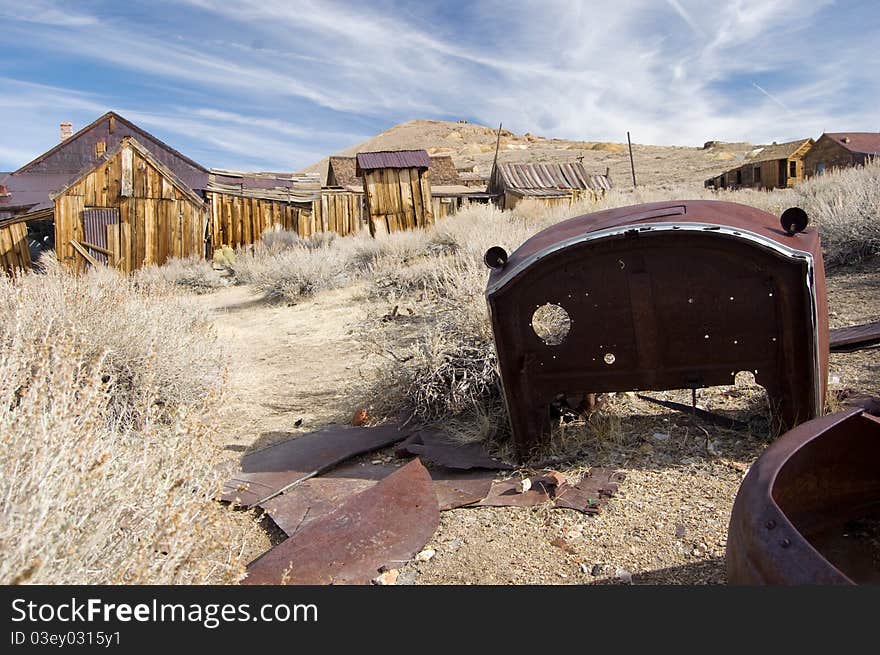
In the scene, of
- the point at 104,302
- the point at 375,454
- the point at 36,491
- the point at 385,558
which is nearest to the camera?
the point at 36,491

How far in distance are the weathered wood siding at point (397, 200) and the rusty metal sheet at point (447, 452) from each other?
41.3 feet

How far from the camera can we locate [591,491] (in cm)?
357

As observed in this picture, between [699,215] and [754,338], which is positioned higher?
[699,215]

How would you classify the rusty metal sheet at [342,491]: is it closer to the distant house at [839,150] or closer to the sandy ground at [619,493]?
the sandy ground at [619,493]

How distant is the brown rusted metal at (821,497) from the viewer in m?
1.78

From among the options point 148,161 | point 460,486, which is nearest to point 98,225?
point 148,161

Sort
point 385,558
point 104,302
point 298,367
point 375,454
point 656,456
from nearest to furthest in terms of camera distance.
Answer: point 385,558 → point 656,456 → point 375,454 → point 104,302 → point 298,367

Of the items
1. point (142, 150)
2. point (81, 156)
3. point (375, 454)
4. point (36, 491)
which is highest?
point (81, 156)

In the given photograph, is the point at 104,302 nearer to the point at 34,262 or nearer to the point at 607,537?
the point at 607,537

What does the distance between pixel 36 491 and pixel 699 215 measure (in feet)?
10.5

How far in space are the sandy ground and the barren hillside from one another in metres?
37.6

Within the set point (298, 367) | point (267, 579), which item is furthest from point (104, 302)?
point (267, 579)

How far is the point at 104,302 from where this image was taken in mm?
5953

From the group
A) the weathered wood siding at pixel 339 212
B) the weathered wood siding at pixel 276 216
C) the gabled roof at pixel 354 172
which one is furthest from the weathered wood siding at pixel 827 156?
the weathered wood siding at pixel 276 216
